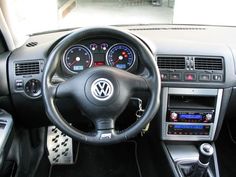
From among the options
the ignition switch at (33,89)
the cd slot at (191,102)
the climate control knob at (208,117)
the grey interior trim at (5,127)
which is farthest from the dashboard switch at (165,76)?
the grey interior trim at (5,127)

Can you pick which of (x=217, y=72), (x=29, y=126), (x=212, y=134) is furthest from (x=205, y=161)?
(x=29, y=126)

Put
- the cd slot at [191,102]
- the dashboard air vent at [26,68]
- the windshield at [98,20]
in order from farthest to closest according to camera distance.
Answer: the windshield at [98,20], the cd slot at [191,102], the dashboard air vent at [26,68]

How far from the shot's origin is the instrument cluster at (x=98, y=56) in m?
1.49

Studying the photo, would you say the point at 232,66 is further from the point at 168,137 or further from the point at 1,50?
the point at 1,50

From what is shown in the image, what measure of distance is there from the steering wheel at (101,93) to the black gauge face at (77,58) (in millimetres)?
144

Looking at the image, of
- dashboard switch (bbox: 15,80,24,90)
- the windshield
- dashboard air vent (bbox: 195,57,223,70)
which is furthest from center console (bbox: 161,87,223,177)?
dashboard switch (bbox: 15,80,24,90)

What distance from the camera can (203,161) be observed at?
152cm

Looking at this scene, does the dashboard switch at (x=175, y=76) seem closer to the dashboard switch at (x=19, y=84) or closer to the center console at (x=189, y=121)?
the center console at (x=189, y=121)

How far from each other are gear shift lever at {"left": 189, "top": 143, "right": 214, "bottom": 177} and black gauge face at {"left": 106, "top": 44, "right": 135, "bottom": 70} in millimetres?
470

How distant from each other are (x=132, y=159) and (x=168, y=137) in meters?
0.65

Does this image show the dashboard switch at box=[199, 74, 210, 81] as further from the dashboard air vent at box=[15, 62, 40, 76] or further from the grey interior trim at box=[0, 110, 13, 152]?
the grey interior trim at box=[0, 110, 13, 152]

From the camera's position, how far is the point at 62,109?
1634 millimetres

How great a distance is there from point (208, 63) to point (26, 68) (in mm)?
861

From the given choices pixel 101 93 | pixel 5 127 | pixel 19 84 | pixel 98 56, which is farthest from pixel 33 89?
pixel 101 93
